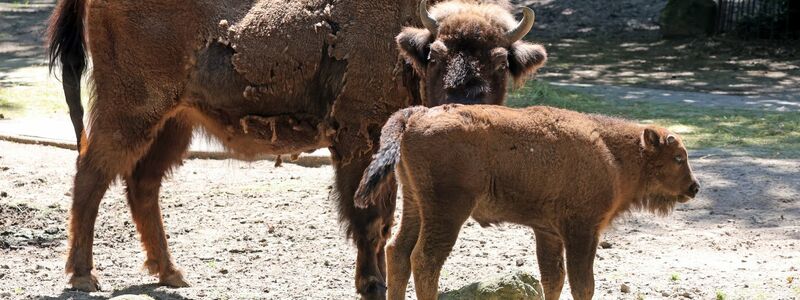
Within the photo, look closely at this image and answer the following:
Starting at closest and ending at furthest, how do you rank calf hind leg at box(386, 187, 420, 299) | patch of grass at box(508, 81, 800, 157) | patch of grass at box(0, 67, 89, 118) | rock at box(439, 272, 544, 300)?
calf hind leg at box(386, 187, 420, 299) → rock at box(439, 272, 544, 300) → patch of grass at box(508, 81, 800, 157) → patch of grass at box(0, 67, 89, 118)

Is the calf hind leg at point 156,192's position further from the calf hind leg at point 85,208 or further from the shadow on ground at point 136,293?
the calf hind leg at point 85,208

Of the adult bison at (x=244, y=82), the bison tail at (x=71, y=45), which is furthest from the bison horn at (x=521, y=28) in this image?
the bison tail at (x=71, y=45)

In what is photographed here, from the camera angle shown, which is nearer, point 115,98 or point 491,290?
point 491,290

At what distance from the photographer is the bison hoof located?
7125 millimetres

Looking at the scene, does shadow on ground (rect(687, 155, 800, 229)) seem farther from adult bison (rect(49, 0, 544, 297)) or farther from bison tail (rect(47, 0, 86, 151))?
bison tail (rect(47, 0, 86, 151))

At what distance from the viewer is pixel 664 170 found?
6047 mm

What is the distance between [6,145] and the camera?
1081 cm

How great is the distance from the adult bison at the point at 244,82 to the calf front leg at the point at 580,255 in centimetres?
154

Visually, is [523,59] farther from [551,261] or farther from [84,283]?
[84,283]

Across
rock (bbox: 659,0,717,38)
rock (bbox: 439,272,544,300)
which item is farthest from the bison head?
rock (bbox: 659,0,717,38)

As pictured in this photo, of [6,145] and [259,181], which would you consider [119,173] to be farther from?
[6,145]

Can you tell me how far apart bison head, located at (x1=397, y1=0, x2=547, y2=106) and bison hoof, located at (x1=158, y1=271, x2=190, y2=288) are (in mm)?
1888

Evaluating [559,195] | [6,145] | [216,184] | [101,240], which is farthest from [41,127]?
[559,195]

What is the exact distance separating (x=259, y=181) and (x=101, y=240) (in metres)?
2.02
